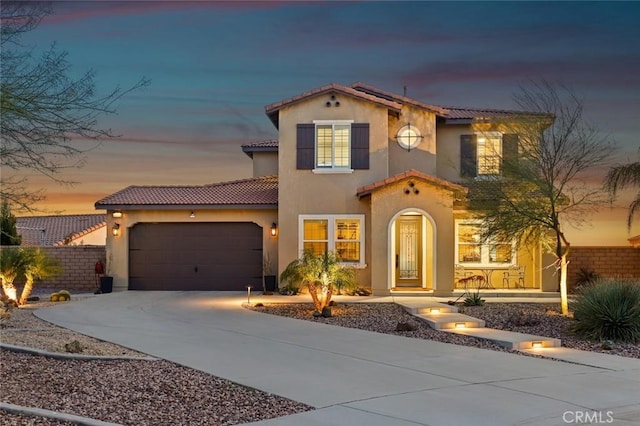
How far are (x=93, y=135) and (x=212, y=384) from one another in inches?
150

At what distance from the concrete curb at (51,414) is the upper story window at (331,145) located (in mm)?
17173

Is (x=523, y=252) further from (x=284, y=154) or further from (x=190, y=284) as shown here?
(x=190, y=284)

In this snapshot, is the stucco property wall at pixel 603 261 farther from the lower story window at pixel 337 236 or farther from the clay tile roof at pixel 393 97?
the lower story window at pixel 337 236

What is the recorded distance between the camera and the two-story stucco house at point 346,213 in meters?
23.8

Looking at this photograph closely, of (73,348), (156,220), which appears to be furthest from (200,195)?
(73,348)

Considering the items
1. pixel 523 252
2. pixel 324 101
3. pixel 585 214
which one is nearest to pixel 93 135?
pixel 585 214

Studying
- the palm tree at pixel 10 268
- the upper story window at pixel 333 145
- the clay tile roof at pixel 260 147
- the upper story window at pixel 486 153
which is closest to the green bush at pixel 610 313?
the upper story window at pixel 486 153

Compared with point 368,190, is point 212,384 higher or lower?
lower

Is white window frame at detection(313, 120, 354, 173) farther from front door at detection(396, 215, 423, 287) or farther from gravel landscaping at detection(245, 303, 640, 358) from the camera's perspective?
gravel landscaping at detection(245, 303, 640, 358)

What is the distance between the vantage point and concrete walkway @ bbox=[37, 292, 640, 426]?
862cm

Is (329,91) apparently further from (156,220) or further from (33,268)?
(33,268)

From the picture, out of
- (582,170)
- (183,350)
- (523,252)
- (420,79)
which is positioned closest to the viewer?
(183,350)

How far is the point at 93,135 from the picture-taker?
28.1 feet

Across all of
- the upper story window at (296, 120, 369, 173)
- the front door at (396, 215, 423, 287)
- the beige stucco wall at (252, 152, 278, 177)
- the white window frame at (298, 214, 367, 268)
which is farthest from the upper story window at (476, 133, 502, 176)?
the beige stucco wall at (252, 152, 278, 177)
